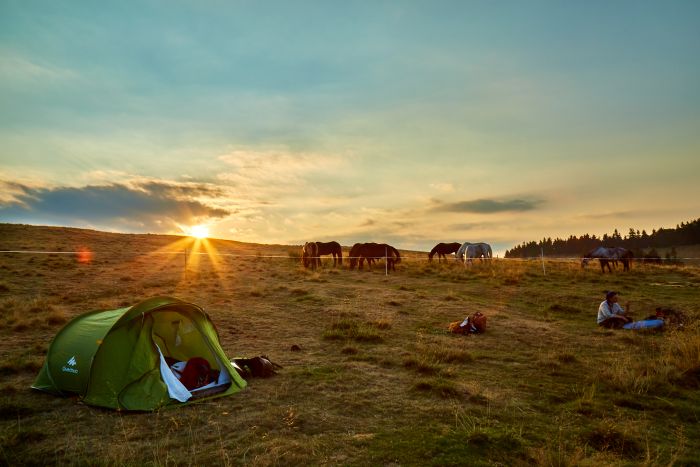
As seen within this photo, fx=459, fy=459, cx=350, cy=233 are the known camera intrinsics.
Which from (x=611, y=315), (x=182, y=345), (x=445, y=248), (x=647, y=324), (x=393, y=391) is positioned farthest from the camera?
(x=445, y=248)

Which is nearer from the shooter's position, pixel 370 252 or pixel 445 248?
pixel 370 252

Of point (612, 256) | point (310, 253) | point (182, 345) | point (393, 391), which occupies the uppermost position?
point (310, 253)

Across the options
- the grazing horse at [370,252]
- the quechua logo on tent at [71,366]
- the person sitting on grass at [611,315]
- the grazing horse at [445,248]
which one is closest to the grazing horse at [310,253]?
the grazing horse at [370,252]

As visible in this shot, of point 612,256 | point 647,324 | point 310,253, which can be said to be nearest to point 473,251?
point 612,256

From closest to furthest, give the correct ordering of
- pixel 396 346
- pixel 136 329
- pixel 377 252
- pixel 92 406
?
pixel 92 406, pixel 136 329, pixel 396 346, pixel 377 252

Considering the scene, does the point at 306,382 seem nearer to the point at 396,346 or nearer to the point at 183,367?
the point at 183,367

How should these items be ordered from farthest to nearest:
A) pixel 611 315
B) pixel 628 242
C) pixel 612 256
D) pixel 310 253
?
1. pixel 628 242
2. pixel 310 253
3. pixel 612 256
4. pixel 611 315

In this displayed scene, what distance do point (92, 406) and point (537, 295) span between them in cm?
1930

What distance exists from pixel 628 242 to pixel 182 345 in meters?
111

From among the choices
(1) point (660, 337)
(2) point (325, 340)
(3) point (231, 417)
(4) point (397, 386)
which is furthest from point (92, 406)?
(1) point (660, 337)

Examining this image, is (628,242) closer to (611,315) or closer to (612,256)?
(612,256)

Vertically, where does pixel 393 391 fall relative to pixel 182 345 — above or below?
below

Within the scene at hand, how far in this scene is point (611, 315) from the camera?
14938mm

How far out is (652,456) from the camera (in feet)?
20.0
